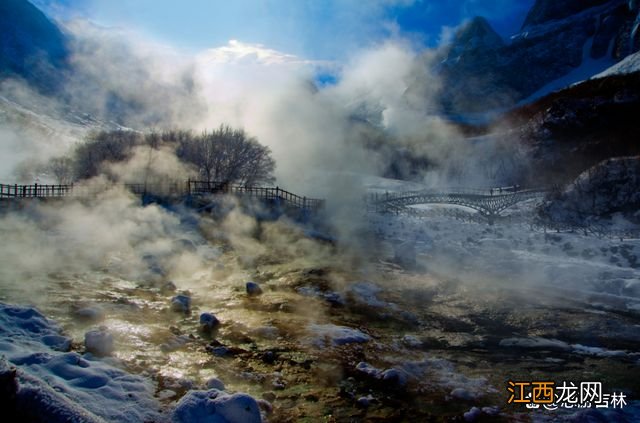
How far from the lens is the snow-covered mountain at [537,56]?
104562 millimetres

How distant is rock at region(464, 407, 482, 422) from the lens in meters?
5.16

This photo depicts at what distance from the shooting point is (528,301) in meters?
11.4

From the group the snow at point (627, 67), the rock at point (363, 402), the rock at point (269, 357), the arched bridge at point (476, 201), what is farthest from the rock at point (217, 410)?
the snow at point (627, 67)

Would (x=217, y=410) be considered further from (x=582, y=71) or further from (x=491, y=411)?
(x=582, y=71)

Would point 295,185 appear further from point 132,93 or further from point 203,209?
point 132,93

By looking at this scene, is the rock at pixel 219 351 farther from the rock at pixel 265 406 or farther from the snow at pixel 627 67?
the snow at pixel 627 67

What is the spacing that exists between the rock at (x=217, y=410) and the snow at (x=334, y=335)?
119 inches

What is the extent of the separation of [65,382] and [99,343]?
1333 mm

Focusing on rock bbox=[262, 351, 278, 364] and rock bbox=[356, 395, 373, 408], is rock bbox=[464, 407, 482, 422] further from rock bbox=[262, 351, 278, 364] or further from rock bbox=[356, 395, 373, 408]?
rock bbox=[262, 351, 278, 364]

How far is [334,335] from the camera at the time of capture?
7773mm

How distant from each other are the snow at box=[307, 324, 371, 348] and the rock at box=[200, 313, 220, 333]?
1861 millimetres

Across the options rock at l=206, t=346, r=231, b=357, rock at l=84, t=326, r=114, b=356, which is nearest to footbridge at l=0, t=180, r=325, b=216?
rock at l=206, t=346, r=231, b=357

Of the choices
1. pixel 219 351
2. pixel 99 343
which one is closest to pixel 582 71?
pixel 219 351

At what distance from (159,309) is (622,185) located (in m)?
36.2
